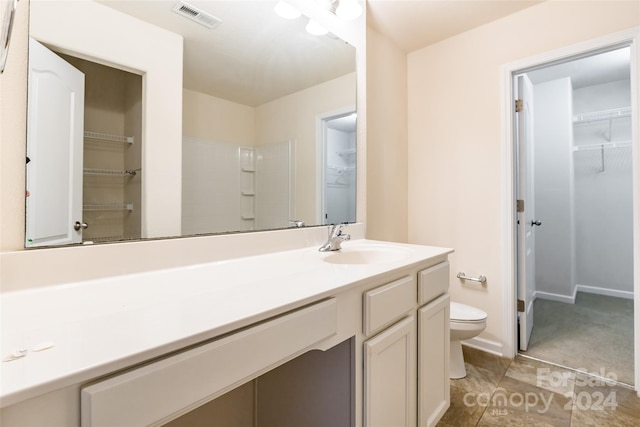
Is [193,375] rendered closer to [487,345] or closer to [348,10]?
[348,10]

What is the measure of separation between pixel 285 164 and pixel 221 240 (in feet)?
1.75

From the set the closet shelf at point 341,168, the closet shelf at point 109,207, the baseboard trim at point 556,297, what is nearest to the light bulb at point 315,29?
the closet shelf at point 341,168

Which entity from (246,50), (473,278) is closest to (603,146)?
(473,278)

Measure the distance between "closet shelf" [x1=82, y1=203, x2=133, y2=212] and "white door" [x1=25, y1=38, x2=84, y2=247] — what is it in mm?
25

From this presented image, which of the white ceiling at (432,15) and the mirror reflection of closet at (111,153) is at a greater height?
the white ceiling at (432,15)

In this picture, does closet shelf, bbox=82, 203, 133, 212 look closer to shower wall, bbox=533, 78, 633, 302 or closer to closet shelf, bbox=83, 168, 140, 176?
closet shelf, bbox=83, 168, 140, 176

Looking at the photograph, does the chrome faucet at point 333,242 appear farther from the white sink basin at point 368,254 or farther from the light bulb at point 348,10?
the light bulb at point 348,10

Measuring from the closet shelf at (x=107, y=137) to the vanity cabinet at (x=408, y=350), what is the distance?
930 mm

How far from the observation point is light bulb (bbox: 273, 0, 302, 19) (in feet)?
4.88

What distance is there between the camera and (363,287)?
99cm

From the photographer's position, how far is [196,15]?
3.87ft

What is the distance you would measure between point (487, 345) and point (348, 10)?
7.92 feet

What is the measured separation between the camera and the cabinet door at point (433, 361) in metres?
1.27

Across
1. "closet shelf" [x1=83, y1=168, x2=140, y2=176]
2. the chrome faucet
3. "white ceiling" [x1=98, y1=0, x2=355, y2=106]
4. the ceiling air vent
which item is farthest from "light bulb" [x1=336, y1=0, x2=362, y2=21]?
"closet shelf" [x1=83, y1=168, x2=140, y2=176]
